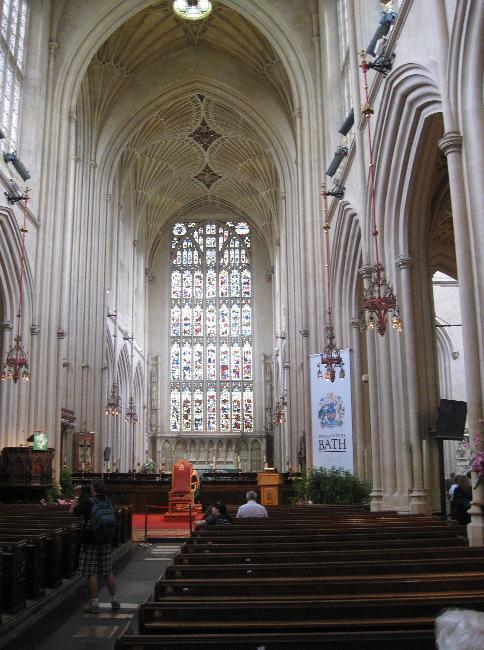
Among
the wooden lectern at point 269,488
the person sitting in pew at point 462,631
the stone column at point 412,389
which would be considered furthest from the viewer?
the wooden lectern at point 269,488

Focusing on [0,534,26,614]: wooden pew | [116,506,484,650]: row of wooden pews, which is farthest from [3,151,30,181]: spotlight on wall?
[116,506,484,650]: row of wooden pews

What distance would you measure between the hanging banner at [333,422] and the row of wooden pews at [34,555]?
6674 millimetres

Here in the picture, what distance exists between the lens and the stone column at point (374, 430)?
13.3 meters

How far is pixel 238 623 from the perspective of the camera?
10.0 ft

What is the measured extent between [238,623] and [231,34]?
2701 cm

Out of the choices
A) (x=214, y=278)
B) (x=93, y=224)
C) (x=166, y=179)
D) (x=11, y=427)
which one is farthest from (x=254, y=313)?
(x=11, y=427)

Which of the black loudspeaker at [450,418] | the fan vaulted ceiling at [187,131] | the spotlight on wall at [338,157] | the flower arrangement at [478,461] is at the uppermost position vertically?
the fan vaulted ceiling at [187,131]

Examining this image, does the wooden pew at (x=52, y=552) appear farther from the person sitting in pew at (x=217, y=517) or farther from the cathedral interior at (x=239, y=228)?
the cathedral interior at (x=239, y=228)

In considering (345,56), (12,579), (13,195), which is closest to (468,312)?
(12,579)

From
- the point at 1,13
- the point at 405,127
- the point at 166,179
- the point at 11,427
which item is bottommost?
the point at 11,427

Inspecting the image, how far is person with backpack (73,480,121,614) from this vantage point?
6961 millimetres

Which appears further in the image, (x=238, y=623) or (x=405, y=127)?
(x=405, y=127)

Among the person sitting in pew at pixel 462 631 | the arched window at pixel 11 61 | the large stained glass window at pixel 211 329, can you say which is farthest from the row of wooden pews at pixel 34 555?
the large stained glass window at pixel 211 329

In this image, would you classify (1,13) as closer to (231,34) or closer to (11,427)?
(11,427)
